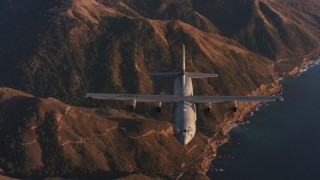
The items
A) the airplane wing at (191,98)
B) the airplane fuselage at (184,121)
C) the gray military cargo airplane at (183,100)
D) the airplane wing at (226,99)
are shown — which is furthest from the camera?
the airplane wing at (226,99)

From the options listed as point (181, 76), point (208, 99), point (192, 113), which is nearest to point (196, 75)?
point (181, 76)

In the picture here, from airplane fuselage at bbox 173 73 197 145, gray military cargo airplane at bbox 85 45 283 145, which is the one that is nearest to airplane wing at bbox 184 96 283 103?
gray military cargo airplane at bbox 85 45 283 145

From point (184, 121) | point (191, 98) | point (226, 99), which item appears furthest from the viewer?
point (226, 99)

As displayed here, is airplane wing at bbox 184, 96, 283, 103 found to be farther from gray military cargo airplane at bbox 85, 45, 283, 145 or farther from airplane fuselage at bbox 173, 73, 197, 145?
airplane fuselage at bbox 173, 73, 197, 145

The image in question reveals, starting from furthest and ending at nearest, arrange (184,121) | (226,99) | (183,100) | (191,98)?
(226,99) → (191,98) → (183,100) → (184,121)

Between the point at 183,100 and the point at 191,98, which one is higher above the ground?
the point at 191,98

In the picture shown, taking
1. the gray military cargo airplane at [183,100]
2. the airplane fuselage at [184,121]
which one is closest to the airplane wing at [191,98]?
the gray military cargo airplane at [183,100]

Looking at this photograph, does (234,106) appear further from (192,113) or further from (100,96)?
(100,96)

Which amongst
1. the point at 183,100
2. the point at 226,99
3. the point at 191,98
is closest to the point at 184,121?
the point at 183,100

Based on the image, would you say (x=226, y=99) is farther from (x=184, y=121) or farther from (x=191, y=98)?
(x=184, y=121)

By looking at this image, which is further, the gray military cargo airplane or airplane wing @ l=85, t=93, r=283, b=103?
airplane wing @ l=85, t=93, r=283, b=103

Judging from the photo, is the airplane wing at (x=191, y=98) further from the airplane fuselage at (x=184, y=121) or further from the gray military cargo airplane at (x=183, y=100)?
the airplane fuselage at (x=184, y=121)
